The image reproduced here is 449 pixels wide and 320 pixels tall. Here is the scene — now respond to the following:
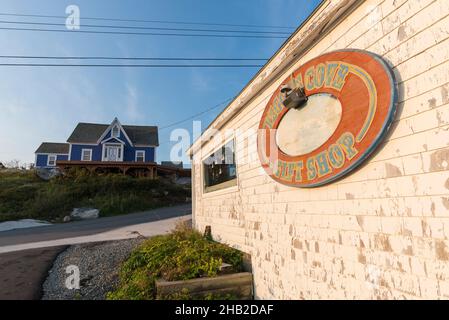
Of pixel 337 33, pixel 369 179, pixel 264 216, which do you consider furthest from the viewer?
pixel 264 216

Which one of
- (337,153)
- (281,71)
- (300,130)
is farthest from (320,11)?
(337,153)

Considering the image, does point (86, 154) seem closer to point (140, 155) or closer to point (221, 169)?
point (140, 155)

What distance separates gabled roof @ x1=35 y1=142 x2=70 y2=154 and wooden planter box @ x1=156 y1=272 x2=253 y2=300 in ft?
117

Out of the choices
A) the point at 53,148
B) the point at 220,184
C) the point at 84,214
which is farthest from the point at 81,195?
the point at 220,184

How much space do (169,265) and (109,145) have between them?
27978mm

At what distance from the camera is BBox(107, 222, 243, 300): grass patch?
4266mm

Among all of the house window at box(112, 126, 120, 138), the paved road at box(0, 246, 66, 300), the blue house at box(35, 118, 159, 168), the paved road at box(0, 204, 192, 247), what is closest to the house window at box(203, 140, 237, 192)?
the paved road at box(0, 246, 66, 300)

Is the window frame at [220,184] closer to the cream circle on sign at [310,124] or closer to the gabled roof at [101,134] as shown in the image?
the cream circle on sign at [310,124]

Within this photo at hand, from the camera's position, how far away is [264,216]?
4305mm

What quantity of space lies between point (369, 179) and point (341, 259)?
91cm

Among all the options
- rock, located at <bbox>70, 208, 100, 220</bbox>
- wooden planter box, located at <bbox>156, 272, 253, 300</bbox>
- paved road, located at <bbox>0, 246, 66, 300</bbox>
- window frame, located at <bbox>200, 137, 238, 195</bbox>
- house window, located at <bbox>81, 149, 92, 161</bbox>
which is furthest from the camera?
house window, located at <bbox>81, 149, 92, 161</bbox>

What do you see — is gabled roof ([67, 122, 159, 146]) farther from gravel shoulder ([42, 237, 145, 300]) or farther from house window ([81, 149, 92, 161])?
gravel shoulder ([42, 237, 145, 300])
